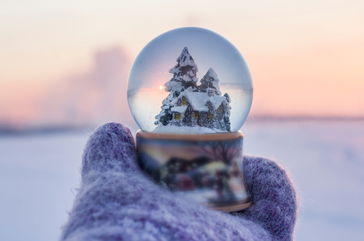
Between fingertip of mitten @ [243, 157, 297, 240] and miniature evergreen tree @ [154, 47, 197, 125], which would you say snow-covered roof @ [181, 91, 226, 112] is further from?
fingertip of mitten @ [243, 157, 297, 240]

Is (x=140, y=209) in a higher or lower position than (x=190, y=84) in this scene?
lower

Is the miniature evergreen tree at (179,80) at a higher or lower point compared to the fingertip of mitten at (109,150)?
higher

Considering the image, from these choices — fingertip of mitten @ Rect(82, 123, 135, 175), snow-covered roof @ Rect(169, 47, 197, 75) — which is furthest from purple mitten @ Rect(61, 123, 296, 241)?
snow-covered roof @ Rect(169, 47, 197, 75)

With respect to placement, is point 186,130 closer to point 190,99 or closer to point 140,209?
point 190,99

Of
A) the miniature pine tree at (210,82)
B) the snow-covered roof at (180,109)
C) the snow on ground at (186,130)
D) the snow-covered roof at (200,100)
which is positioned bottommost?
the snow on ground at (186,130)

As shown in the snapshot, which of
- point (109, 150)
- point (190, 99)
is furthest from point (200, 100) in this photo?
point (109, 150)

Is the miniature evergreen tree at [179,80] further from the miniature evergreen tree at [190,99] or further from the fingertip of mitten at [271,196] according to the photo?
the fingertip of mitten at [271,196]

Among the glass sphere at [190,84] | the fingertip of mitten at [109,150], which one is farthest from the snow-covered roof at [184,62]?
the fingertip of mitten at [109,150]
